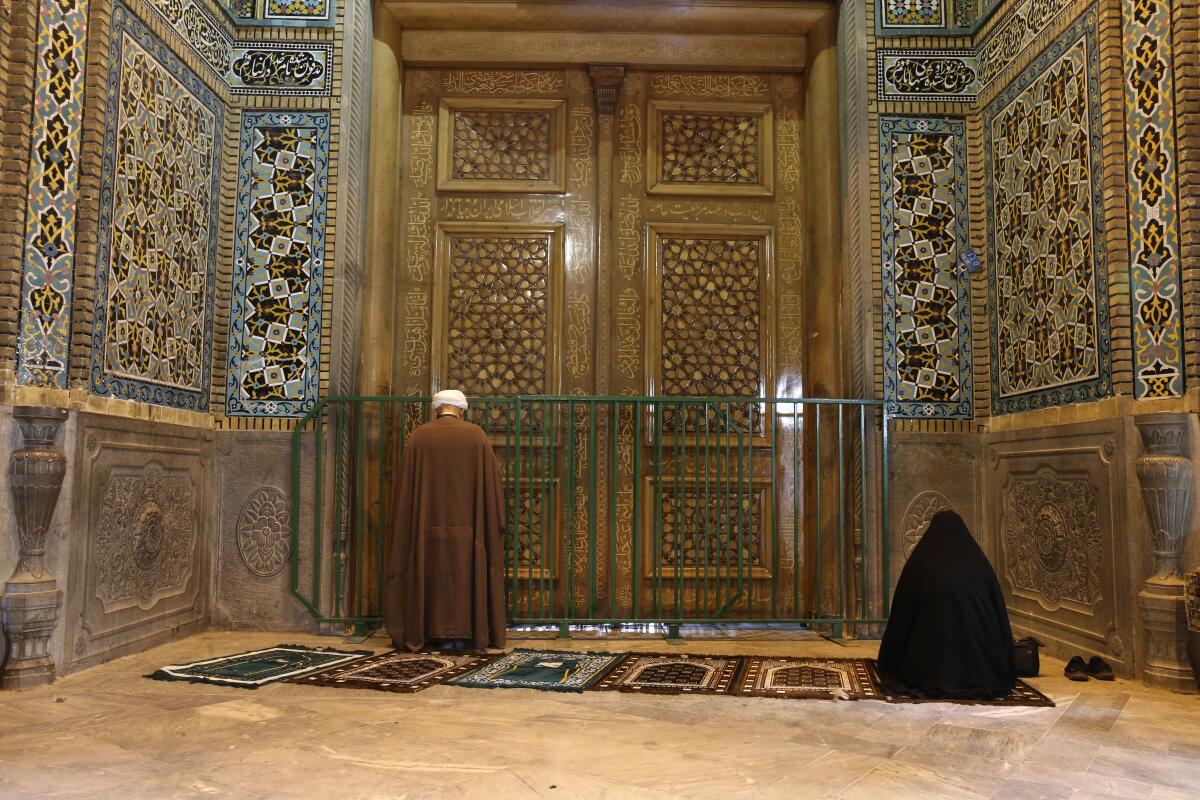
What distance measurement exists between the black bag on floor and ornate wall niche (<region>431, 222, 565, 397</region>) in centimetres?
306

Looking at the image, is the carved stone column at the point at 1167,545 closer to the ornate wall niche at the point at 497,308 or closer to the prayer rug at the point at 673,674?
the prayer rug at the point at 673,674

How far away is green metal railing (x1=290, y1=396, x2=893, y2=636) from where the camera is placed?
517 centimetres

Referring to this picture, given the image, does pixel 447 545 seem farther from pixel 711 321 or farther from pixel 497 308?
pixel 711 321

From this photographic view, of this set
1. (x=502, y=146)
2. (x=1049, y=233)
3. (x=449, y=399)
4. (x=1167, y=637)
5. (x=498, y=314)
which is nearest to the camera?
(x=1167, y=637)

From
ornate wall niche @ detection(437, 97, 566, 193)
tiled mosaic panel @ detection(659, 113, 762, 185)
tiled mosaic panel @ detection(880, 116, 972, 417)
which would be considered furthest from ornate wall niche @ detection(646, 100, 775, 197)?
tiled mosaic panel @ detection(880, 116, 972, 417)

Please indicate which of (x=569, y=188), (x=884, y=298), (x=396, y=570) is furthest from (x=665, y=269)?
(x=396, y=570)

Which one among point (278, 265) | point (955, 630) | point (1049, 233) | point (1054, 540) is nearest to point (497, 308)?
point (278, 265)

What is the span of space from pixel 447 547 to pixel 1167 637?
Result: 3410mm

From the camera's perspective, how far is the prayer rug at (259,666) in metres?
3.98

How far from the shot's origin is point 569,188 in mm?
5984

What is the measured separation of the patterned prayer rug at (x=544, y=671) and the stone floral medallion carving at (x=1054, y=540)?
2.32 m

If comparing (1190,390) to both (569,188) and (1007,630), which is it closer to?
(1007,630)

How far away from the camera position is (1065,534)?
4555 millimetres

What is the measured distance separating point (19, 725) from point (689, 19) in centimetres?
536
